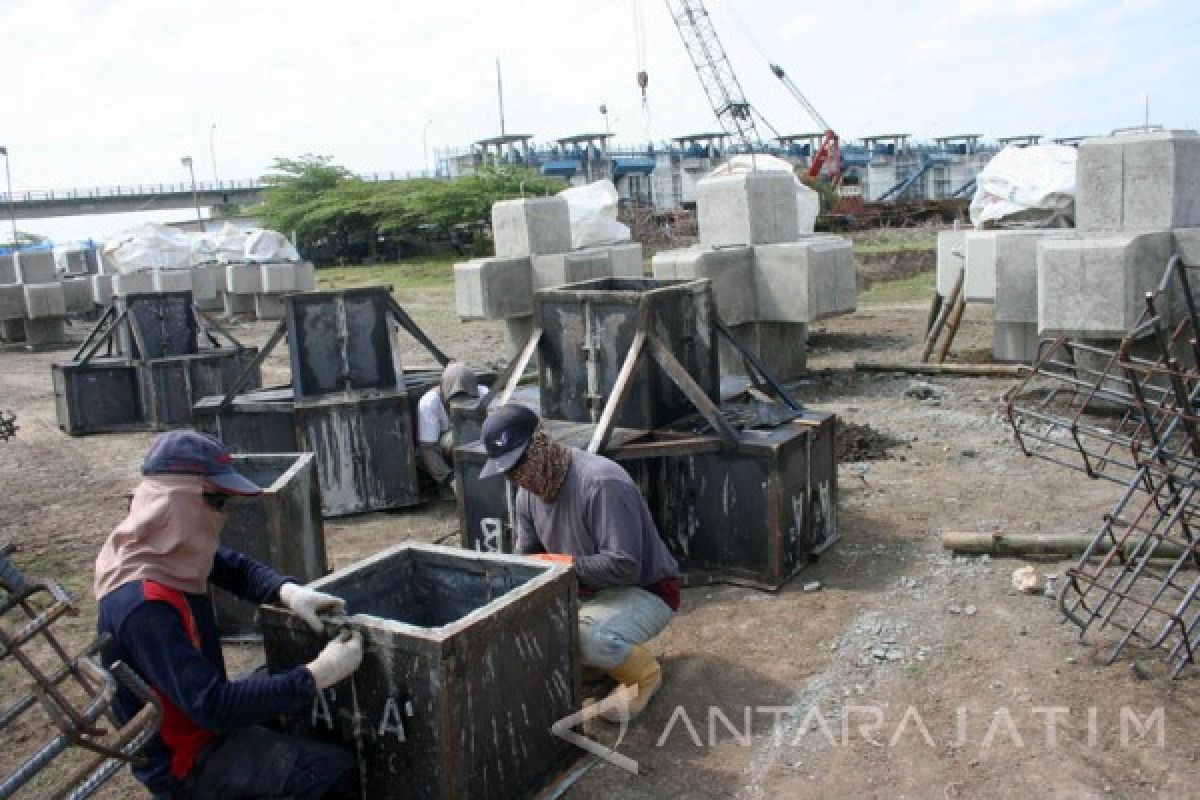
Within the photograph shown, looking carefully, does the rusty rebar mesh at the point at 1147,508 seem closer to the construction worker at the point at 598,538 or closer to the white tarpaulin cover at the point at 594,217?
the construction worker at the point at 598,538

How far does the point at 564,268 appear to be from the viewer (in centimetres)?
1256

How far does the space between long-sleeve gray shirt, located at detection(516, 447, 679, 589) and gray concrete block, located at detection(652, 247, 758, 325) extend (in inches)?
253

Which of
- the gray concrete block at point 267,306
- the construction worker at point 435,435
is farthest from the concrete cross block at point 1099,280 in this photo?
the gray concrete block at point 267,306

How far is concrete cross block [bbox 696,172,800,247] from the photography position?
11.3 meters

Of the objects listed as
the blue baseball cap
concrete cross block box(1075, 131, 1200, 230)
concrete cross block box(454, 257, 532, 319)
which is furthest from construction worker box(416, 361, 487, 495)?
concrete cross block box(1075, 131, 1200, 230)

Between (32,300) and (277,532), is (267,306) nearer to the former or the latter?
(32,300)

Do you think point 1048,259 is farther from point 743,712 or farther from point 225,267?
point 225,267

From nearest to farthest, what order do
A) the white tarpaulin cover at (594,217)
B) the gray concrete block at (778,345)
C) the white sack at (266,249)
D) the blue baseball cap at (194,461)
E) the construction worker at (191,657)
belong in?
the construction worker at (191,657), the blue baseball cap at (194,461), the gray concrete block at (778,345), the white tarpaulin cover at (594,217), the white sack at (266,249)

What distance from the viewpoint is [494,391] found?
6.94 meters

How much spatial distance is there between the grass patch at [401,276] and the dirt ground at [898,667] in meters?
20.3

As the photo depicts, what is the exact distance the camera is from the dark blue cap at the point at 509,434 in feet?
14.4

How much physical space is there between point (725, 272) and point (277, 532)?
253 inches

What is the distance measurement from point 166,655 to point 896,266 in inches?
866

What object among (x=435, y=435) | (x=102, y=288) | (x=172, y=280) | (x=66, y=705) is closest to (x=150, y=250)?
(x=172, y=280)
